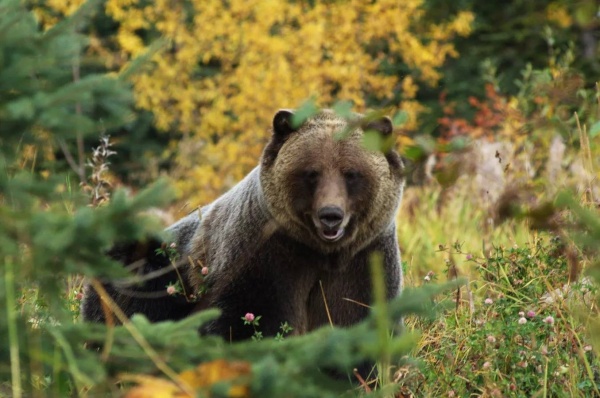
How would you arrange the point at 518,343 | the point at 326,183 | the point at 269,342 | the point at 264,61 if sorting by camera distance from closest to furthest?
the point at 269,342 < the point at 518,343 < the point at 326,183 < the point at 264,61

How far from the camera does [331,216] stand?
4891 mm

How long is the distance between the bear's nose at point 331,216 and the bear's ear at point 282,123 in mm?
514

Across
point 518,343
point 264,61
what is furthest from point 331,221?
point 264,61

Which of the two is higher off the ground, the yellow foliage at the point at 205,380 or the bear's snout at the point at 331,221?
the yellow foliage at the point at 205,380

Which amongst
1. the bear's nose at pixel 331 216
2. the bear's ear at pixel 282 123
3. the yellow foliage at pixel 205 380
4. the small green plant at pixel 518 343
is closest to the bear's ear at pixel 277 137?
the bear's ear at pixel 282 123

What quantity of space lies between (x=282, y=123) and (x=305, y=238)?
61 cm

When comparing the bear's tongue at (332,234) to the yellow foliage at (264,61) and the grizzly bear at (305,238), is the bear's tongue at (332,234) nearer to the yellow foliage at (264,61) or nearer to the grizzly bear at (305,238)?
the grizzly bear at (305,238)

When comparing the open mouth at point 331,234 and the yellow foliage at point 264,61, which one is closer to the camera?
the open mouth at point 331,234

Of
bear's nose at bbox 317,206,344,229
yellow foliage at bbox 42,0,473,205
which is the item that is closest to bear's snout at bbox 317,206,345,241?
bear's nose at bbox 317,206,344,229

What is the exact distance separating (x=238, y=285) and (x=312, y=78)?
9.55 m

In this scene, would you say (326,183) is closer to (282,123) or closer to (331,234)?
(331,234)

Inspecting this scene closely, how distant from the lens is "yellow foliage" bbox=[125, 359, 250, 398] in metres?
2.10

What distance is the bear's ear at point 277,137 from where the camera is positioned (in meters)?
5.15

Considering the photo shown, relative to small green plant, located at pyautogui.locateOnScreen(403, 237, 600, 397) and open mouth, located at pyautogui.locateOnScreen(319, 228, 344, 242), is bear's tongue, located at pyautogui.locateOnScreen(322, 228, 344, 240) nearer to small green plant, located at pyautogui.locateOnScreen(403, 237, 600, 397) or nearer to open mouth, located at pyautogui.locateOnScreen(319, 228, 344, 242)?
open mouth, located at pyautogui.locateOnScreen(319, 228, 344, 242)
